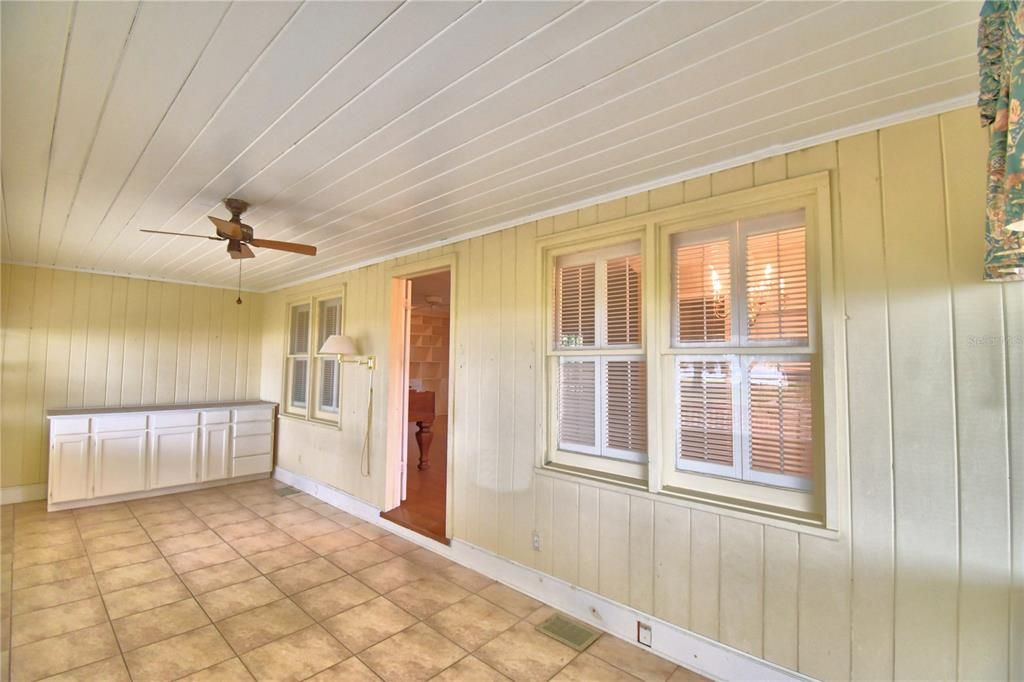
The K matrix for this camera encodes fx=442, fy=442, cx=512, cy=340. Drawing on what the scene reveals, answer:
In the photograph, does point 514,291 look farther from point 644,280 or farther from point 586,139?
point 586,139

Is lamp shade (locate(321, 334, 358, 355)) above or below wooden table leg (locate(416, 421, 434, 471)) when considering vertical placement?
above

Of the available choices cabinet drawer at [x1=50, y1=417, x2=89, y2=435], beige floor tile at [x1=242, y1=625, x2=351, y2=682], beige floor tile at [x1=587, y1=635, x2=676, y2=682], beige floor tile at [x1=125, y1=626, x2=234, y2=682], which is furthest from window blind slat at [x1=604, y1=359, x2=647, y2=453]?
cabinet drawer at [x1=50, y1=417, x2=89, y2=435]

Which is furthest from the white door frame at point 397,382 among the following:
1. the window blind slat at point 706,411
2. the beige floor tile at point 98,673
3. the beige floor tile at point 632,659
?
the window blind slat at point 706,411

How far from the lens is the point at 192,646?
91.5 inches

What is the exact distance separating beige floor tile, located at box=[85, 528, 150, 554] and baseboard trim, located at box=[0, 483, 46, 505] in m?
1.74

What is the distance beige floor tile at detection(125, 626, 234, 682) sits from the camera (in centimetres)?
212

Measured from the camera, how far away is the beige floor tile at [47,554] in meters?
3.20

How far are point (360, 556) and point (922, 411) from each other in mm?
3552

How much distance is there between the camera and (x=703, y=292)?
90.4 inches

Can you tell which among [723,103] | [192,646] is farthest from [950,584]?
[192,646]

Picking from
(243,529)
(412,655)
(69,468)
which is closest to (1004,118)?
(412,655)

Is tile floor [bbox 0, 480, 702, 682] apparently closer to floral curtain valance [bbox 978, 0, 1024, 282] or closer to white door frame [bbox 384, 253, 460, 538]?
white door frame [bbox 384, 253, 460, 538]

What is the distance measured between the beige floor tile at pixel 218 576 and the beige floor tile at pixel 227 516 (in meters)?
0.99

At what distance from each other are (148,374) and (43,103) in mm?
4598
